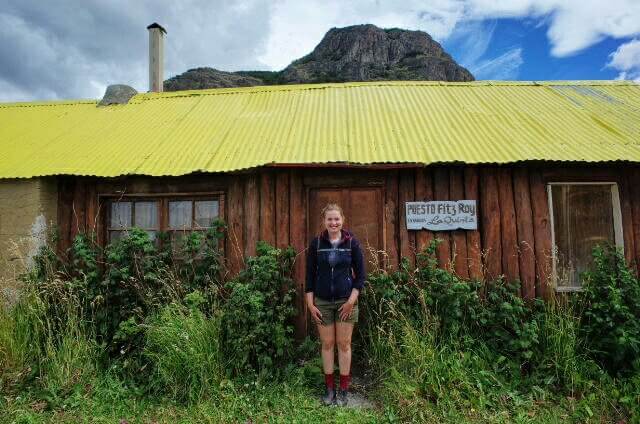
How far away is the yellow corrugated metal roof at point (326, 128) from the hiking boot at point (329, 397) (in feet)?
8.49

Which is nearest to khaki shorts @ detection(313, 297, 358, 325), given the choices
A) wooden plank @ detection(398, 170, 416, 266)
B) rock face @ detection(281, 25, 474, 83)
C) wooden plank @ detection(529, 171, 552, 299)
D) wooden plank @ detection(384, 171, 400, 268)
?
wooden plank @ detection(384, 171, 400, 268)

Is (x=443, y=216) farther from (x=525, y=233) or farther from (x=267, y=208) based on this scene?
(x=267, y=208)

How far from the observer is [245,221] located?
200 inches

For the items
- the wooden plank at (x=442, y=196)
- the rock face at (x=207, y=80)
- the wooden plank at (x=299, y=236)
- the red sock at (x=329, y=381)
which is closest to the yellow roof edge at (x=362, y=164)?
the wooden plank at (x=442, y=196)

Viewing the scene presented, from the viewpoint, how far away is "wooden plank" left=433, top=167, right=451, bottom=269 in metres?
4.87

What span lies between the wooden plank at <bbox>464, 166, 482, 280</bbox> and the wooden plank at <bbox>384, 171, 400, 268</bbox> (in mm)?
918

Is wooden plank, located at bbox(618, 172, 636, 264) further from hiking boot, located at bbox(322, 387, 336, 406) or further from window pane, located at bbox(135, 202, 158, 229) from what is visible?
window pane, located at bbox(135, 202, 158, 229)

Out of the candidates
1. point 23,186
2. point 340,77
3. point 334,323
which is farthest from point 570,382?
point 340,77

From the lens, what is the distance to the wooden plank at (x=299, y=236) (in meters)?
4.86

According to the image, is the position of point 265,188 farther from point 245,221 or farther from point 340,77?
point 340,77

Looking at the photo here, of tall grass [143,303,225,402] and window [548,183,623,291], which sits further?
window [548,183,623,291]

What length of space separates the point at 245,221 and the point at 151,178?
154 cm

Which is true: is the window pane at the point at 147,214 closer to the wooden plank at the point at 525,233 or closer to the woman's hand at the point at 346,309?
the woman's hand at the point at 346,309

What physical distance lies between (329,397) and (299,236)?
199cm
